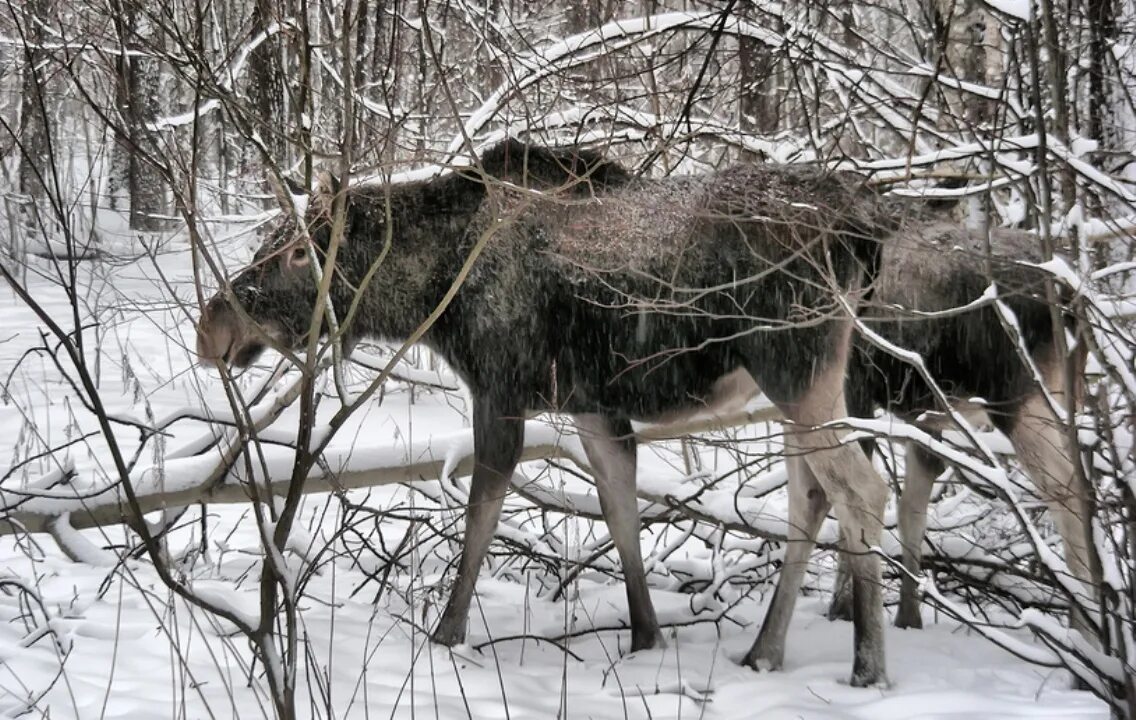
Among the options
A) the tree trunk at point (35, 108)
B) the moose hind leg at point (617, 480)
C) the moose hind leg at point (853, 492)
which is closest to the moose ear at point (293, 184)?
the tree trunk at point (35, 108)

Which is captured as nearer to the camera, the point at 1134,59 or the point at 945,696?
the point at 945,696

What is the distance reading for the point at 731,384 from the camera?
477 cm

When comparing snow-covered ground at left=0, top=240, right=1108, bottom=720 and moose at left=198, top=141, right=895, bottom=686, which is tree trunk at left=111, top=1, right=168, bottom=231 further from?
moose at left=198, top=141, right=895, bottom=686

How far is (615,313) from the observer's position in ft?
15.1

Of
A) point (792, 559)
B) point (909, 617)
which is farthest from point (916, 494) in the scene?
point (792, 559)

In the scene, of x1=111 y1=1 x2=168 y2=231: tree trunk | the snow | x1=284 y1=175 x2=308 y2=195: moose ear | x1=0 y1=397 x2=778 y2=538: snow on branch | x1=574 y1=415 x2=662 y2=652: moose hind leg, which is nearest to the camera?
x1=111 y1=1 x2=168 y2=231: tree trunk

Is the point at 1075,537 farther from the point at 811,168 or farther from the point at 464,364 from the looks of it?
the point at 464,364

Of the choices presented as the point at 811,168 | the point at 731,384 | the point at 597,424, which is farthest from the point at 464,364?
the point at 811,168

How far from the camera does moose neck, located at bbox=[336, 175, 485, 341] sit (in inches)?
196

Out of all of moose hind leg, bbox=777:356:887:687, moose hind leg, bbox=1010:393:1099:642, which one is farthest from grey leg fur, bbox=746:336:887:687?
moose hind leg, bbox=1010:393:1099:642

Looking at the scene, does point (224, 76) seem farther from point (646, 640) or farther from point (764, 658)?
point (764, 658)

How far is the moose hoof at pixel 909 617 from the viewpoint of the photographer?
199 inches

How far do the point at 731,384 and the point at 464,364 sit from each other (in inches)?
43.0

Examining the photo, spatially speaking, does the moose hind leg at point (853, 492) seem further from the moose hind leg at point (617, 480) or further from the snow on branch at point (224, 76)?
the snow on branch at point (224, 76)
